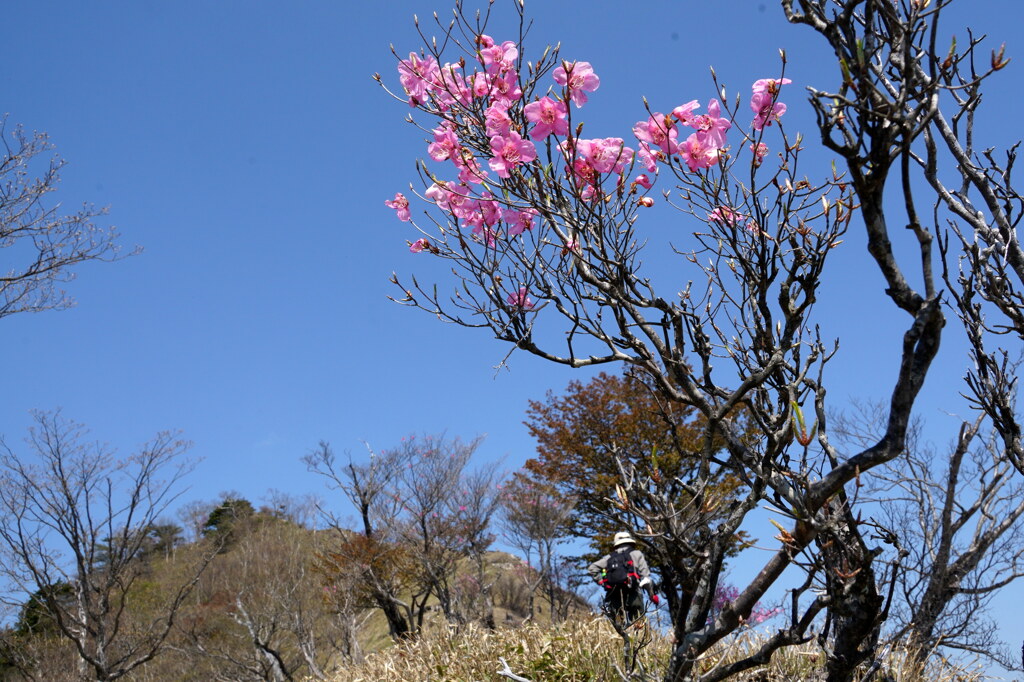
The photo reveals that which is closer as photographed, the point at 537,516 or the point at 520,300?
the point at 520,300

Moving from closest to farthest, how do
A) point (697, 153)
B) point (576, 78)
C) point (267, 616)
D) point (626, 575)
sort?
point (576, 78) < point (697, 153) < point (626, 575) < point (267, 616)

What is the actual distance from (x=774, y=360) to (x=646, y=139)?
46.5 inches

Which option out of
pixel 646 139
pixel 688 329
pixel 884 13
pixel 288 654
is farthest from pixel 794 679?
pixel 288 654

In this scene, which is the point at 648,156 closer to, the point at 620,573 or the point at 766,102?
the point at 766,102

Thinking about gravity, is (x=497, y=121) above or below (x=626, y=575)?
above

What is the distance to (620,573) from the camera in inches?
323

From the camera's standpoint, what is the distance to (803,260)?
335 cm

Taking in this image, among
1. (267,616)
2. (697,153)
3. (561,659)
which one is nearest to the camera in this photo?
(697,153)

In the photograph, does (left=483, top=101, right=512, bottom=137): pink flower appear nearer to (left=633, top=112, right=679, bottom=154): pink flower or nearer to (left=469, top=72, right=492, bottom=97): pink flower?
(left=469, top=72, right=492, bottom=97): pink flower

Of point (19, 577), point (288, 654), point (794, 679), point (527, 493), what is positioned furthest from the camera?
point (288, 654)

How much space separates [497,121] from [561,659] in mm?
4354

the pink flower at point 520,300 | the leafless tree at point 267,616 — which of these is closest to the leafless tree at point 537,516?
the leafless tree at point 267,616

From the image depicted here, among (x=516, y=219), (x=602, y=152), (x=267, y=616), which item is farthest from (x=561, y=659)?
(x=267, y=616)

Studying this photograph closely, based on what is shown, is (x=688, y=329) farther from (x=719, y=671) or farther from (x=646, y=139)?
(x=719, y=671)
